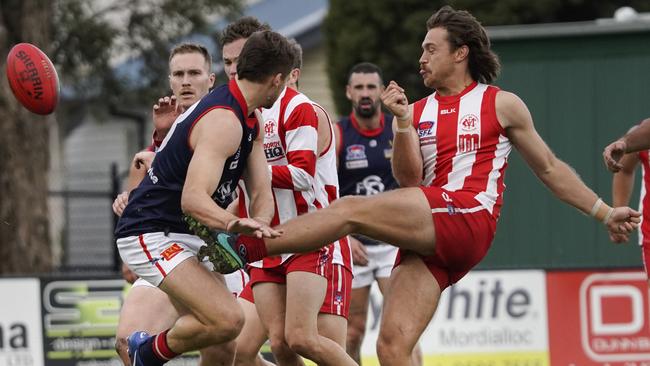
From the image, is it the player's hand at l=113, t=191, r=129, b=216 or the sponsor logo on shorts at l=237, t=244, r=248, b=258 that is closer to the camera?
the sponsor logo on shorts at l=237, t=244, r=248, b=258

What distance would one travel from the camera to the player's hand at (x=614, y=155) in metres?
8.51

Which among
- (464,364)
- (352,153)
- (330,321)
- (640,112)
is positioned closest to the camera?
(330,321)

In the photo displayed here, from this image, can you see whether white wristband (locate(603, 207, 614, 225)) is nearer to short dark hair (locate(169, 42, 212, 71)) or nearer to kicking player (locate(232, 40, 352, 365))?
kicking player (locate(232, 40, 352, 365))

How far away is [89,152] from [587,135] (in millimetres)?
14599

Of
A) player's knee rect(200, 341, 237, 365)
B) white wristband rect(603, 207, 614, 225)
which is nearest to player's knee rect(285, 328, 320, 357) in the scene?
player's knee rect(200, 341, 237, 365)

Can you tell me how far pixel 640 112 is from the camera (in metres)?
14.5

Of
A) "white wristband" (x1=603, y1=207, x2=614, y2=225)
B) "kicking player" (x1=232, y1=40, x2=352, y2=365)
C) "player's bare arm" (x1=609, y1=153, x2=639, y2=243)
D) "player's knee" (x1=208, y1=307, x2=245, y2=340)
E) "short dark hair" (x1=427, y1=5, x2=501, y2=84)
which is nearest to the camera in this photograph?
"player's knee" (x1=208, y1=307, x2=245, y2=340)

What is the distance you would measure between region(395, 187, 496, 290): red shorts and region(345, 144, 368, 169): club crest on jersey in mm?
3371

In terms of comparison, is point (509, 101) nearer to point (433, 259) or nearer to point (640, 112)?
point (433, 259)

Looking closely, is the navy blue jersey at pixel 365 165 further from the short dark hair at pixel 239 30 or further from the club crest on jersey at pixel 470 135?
the club crest on jersey at pixel 470 135

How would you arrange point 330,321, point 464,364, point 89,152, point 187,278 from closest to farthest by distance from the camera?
point 187,278 < point 330,321 < point 464,364 < point 89,152

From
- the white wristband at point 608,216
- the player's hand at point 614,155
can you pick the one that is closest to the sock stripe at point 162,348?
the white wristband at point 608,216

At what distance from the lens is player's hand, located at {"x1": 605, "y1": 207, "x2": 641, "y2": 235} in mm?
7820

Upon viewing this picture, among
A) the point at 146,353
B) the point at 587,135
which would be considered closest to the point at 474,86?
the point at 146,353
